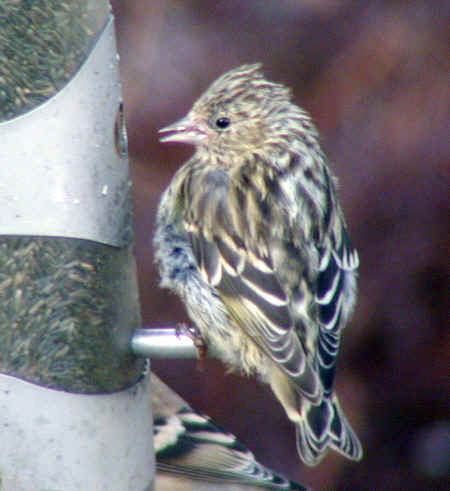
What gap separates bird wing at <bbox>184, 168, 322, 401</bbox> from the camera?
188 inches

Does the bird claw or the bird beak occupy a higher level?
the bird beak

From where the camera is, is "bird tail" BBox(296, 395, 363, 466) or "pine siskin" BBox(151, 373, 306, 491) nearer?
"bird tail" BBox(296, 395, 363, 466)

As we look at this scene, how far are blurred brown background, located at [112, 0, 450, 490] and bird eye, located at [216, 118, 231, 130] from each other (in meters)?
1.45

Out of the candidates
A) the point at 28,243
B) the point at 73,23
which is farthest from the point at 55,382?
the point at 73,23

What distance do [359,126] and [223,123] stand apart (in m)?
1.66

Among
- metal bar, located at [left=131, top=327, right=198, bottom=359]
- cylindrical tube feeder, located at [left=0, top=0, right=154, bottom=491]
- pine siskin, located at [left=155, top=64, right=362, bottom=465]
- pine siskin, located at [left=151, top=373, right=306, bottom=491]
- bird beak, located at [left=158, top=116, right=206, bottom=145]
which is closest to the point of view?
cylindrical tube feeder, located at [left=0, top=0, right=154, bottom=491]

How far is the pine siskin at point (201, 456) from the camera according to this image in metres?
5.65

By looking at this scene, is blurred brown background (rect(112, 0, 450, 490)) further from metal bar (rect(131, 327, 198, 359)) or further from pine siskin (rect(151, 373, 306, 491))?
metal bar (rect(131, 327, 198, 359))

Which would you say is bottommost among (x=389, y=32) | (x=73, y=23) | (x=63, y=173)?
(x=389, y=32)

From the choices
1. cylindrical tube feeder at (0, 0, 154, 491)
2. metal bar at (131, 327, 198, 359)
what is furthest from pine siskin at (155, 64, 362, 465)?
cylindrical tube feeder at (0, 0, 154, 491)

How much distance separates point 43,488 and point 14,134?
3.34 feet

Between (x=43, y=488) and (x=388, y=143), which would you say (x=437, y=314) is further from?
(x=43, y=488)

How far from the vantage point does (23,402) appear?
14.5 feet

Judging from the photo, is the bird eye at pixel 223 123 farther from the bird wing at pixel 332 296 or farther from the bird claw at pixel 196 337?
the bird claw at pixel 196 337
